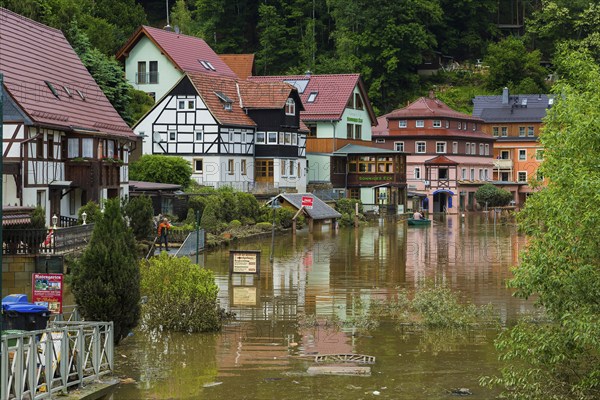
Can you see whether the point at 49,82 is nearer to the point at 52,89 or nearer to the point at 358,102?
the point at 52,89

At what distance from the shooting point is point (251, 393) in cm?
1917

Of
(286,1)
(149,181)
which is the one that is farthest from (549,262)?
A: (286,1)

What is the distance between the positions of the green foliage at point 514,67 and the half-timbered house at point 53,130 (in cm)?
6702

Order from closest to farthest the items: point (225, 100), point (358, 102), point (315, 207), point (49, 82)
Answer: point (49, 82), point (315, 207), point (225, 100), point (358, 102)

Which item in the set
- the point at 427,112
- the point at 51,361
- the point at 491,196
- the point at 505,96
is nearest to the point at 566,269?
the point at 51,361

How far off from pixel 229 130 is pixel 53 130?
28.9 meters

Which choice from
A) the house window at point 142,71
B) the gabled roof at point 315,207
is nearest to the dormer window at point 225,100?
the gabled roof at point 315,207

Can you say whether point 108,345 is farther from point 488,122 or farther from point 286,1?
point 286,1

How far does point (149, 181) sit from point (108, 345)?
4103 centimetres

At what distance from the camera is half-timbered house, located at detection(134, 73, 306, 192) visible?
69188mm

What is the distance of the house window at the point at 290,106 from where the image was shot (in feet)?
238

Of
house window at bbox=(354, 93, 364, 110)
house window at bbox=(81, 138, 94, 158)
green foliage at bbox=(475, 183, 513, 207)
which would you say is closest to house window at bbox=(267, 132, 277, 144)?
house window at bbox=(354, 93, 364, 110)

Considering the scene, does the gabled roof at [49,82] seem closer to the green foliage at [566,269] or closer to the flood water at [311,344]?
the flood water at [311,344]

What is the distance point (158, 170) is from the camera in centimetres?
6084
